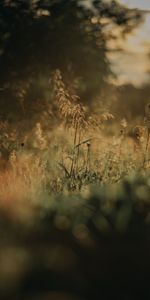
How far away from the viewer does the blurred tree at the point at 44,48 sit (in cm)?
724

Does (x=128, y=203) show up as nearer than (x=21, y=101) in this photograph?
Yes

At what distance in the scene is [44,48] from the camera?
7332 mm

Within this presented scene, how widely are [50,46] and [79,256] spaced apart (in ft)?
15.4

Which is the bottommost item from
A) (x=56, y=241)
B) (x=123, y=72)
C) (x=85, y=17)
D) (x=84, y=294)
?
(x=84, y=294)

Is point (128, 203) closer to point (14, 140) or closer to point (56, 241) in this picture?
point (56, 241)

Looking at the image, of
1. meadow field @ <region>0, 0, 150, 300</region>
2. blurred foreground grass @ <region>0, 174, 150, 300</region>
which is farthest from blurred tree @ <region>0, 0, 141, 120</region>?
blurred foreground grass @ <region>0, 174, 150, 300</region>

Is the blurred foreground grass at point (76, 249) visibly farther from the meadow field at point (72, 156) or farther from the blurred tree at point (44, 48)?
the blurred tree at point (44, 48)

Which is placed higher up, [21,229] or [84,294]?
[21,229]

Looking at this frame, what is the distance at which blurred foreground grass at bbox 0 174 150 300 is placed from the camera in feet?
8.97

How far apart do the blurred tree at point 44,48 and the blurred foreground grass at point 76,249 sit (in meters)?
3.16

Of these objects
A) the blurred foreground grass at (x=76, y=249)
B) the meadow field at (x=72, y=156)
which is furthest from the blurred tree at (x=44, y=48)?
the blurred foreground grass at (x=76, y=249)

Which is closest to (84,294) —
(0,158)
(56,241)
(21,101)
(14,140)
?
(56,241)

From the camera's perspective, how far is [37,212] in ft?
12.8

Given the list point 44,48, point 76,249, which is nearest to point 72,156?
point 44,48
